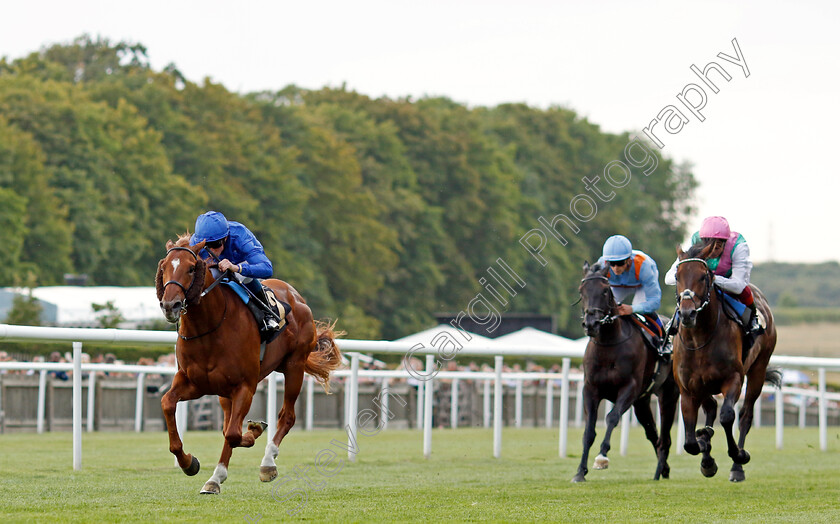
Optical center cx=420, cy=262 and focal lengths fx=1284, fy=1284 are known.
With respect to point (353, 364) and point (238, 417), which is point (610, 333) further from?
point (238, 417)

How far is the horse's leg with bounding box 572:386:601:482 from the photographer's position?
8953mm

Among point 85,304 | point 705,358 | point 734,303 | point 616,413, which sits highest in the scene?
point 734,303

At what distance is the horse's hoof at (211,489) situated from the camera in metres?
7.09

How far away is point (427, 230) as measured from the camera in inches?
1880

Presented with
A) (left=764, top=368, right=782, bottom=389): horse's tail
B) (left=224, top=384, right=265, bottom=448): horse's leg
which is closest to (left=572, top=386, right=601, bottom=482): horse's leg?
(left=764, top=368, right=782, bottom=389): horse's tail

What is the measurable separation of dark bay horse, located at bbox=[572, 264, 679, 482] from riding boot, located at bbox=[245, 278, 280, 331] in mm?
2372

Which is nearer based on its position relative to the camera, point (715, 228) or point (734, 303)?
point (715, 228)

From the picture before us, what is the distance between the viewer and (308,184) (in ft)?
144

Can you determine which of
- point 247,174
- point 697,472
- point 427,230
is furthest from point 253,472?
point 427,230

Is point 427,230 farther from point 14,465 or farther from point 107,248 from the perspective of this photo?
point 14,465

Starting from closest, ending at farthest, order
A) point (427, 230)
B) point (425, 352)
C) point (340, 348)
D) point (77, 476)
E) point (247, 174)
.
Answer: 1. point (77, 476)
2. point (340, 348)
3. point (425, 352)
4. point (247, 174)
5. point (427, 230)

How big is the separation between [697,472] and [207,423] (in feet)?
29.4

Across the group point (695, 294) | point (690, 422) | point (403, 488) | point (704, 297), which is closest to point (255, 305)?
point (403, 488)

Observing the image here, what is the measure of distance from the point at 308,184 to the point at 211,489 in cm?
3698
